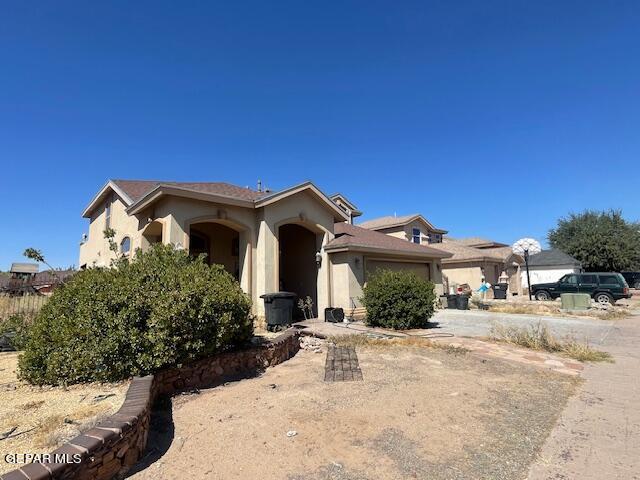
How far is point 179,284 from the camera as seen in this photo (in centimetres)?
591

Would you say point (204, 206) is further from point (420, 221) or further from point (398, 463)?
point (420, 221)

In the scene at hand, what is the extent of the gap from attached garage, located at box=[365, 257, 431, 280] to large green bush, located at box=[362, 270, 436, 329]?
2.56m

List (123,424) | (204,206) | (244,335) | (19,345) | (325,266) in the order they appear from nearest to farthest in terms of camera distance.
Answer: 1. (123,424)
2. (19,345)
3. (244,335)
4. (204,206)
5. (325,266)

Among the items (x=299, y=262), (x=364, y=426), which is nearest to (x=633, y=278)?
(x=299, y=262)

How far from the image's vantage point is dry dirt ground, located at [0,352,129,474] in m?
3.43

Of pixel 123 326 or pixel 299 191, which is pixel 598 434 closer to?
pixel 123 326

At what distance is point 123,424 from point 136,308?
2.28 metres

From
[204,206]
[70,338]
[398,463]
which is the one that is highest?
[204,206]

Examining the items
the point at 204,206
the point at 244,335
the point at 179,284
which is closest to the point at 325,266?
the point at 204,206

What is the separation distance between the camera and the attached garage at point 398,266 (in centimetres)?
1530

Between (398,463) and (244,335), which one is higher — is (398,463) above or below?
below

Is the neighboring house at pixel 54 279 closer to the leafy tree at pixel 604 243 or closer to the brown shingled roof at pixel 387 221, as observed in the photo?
the brown shingled roof at pixel 387 221

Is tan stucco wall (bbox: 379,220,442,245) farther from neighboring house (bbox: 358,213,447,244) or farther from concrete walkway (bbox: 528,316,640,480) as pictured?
concrete walkway (bbox: 528,316,640,480)

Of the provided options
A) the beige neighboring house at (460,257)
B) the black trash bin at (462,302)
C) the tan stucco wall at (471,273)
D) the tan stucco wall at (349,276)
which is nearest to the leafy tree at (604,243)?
the beige neighboring house at (460,257)
